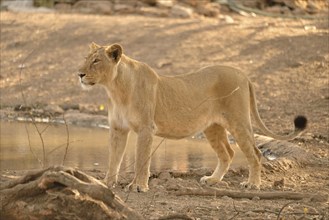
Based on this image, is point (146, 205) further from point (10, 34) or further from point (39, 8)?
point (39, 8)

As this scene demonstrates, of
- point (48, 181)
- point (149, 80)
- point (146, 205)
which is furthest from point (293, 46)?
point (48, 181)

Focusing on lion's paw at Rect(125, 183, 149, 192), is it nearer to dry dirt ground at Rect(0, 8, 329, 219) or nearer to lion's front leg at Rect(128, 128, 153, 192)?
lion's front leg at Rect(128, 128, 153, 192)

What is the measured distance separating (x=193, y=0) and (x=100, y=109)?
816cm

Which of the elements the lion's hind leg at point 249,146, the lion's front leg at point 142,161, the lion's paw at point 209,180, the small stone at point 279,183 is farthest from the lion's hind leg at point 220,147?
the lion's front leg at point 142,161

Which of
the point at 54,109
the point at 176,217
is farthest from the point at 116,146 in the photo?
the point at 54,109

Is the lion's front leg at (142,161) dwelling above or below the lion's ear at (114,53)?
below

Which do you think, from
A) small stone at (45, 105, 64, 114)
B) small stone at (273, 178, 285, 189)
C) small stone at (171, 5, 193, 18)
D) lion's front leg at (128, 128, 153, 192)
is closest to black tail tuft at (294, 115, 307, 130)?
small stone at (273, 178, 285, 189)

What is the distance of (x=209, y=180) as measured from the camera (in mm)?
9047

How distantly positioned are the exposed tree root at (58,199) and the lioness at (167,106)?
2.16 meters

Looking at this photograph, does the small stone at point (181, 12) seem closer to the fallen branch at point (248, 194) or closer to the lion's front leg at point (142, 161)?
the lion's front leg at point (142, 161)

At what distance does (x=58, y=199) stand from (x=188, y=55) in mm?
12336

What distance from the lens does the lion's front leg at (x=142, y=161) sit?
8188 mm

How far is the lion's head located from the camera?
8.27 meters

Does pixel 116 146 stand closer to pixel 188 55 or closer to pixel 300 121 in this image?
pixel 300 121
